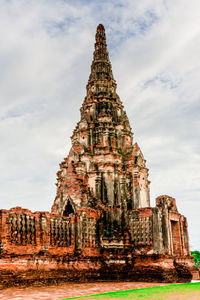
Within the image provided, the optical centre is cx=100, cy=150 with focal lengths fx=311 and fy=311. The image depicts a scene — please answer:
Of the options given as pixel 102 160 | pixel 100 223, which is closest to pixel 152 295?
pixel 100 223

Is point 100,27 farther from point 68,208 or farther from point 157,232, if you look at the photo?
point 157,232

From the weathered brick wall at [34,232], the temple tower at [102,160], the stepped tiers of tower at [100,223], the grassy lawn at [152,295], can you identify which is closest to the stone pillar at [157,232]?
the stepped tiers of tower at [100,223]

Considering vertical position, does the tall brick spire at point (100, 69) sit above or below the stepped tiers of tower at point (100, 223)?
above

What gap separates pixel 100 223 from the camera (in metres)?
19.2

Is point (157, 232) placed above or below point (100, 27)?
below

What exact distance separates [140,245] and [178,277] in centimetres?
280

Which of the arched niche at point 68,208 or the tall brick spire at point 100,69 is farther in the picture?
the tall brick spire at point 100,69

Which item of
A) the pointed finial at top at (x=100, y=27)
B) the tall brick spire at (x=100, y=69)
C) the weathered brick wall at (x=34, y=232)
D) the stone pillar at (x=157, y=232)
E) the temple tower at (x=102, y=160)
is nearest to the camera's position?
the weathered brick wall at (x=34, y=232)

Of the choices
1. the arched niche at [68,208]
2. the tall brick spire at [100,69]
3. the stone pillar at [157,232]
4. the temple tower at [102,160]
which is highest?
the tall brick spire at [100,69]

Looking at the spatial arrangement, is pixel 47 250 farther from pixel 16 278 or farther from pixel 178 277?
pixel 178 277

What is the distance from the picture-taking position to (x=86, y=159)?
23.5 m

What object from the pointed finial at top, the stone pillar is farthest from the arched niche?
the pointed finial at top

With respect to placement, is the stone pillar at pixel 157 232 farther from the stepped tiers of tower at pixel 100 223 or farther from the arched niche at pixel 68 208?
the arched niche at pixel 68 208

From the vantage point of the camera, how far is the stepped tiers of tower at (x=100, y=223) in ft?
49.5
